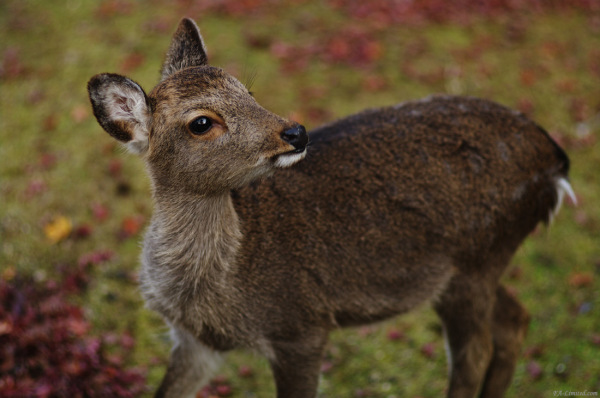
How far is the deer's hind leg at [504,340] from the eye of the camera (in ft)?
16.3

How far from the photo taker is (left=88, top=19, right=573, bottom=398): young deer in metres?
3.86

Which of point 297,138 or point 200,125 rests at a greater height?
point 200,125

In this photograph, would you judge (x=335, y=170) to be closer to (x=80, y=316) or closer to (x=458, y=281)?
(x=458, y=281)

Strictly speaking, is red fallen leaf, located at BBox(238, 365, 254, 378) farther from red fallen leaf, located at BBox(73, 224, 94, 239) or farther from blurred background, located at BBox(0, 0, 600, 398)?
red fallen leaf, located at BBox(73, 224, 94, 239)

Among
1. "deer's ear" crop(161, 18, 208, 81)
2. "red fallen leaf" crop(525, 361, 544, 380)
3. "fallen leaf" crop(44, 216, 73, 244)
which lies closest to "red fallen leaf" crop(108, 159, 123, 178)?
"fallen leaf" crop(44, 216, 73, 244)

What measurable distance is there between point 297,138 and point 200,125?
560mm

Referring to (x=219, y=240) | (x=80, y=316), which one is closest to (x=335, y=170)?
(x=219, y=240)

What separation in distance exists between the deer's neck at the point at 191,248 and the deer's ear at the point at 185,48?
91 centimetres

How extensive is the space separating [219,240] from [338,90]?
5.17 metres

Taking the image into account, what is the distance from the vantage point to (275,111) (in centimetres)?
812

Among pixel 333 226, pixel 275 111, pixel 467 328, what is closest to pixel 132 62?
pixel 275 111

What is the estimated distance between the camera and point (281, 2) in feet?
34.1

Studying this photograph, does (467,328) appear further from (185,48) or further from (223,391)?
(185,48)

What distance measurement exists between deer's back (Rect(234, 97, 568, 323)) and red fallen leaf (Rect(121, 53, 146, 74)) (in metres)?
5.03
